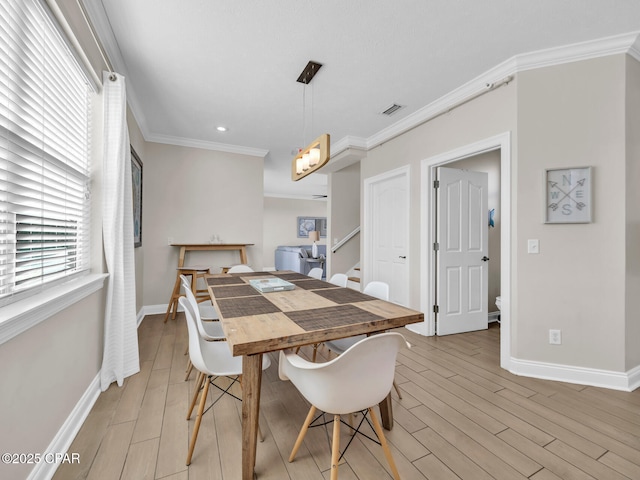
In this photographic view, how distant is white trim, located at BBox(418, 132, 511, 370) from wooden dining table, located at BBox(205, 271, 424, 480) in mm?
1388

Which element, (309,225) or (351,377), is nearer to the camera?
(351,377)

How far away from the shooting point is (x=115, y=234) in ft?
7.07

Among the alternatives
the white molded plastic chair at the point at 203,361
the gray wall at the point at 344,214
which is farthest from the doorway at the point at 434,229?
the white molded plastic chair at the point at 203,361

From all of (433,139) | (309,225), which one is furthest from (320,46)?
(309,225)

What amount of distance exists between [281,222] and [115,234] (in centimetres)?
735

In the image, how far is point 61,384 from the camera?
4.93 ft

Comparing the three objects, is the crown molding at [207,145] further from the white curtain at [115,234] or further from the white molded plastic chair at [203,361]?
the white molded plastic chair at [203,361]

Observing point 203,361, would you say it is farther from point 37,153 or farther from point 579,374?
point 579,374

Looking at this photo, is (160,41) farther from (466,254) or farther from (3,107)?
(466,254)

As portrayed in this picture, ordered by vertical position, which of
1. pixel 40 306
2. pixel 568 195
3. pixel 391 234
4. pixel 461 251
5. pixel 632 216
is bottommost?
pixel 40 306

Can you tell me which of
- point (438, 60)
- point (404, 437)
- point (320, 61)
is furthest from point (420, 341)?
point (320, 61)

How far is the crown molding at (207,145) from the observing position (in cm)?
418

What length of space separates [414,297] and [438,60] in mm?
2447

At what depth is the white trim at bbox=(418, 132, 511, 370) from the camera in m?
2.47
